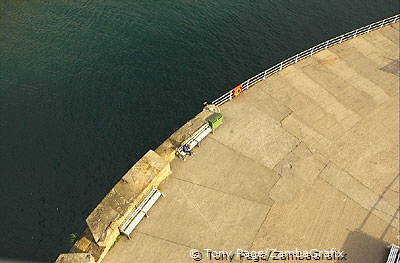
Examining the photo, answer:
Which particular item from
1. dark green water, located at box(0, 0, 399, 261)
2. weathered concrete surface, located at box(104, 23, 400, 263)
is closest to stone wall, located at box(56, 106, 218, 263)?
weathered concrete surface, located at box(104, 23, 400, 263)

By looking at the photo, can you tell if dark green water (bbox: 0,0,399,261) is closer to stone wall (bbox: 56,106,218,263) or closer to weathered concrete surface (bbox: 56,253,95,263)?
stone wall (bbox: 56,106,218,263)

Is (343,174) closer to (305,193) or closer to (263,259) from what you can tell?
(305,193)

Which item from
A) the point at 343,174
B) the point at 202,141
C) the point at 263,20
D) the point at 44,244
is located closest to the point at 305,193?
the point at 343,174

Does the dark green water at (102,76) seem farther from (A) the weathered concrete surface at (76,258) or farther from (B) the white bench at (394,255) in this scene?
(B) the white bench at (394,255)

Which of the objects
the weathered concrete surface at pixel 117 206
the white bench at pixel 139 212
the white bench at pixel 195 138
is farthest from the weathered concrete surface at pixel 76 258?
the white bench at pixel 195 138

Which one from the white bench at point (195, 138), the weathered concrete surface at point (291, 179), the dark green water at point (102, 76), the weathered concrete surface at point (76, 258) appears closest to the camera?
the weathered concrete surface at point (76, 258)

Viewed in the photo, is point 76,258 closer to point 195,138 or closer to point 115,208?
point 115,208

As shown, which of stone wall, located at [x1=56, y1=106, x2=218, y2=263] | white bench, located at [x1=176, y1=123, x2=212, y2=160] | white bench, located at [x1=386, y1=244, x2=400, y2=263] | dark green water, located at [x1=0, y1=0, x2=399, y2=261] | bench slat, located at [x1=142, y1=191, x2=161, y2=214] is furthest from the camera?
dark green water, located at [x1=0, y1=0, x2=399, y2=261]
